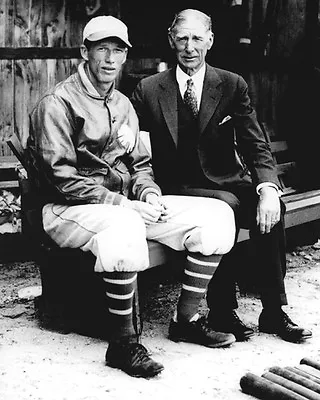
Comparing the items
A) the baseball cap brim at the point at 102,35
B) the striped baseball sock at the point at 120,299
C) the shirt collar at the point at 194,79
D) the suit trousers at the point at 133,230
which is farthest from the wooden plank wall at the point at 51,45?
the striped baseball sock at the point at 120,299

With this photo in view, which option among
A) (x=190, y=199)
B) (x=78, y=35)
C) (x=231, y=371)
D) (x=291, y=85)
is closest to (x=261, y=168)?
(x=190, y=199)

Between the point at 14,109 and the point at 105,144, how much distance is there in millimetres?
2266

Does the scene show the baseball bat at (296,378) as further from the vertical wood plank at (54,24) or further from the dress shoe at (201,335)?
the vertical wood plank at (54,24)

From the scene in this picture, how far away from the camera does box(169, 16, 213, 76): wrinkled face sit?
184 inches

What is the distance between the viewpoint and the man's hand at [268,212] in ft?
14.9

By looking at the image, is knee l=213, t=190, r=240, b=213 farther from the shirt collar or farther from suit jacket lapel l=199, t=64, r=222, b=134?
the shirt collar

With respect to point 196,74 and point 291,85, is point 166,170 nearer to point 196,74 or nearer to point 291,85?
point 196,74

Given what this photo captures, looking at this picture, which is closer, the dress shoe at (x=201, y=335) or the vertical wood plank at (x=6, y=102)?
the dress shoe at (x=201, y=335)

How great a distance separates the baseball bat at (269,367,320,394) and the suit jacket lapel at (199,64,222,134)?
1.64 m

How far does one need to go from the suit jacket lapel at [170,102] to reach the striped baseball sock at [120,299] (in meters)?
1.15

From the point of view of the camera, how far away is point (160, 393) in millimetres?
3752

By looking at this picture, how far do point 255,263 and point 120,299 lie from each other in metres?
1.05

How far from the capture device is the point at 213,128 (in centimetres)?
485

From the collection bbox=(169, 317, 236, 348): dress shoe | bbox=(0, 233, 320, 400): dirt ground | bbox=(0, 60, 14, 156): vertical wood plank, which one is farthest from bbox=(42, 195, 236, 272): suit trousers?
bbox=(0, 60, 14, 156): vertical wood plank
